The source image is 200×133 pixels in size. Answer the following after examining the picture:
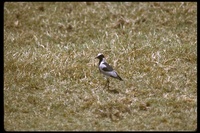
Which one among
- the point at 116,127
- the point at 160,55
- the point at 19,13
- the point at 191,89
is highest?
the point at 19,13

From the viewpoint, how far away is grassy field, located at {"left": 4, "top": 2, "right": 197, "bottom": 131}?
7.52 meters

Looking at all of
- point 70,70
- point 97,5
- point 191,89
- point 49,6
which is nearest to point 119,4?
point 97,5

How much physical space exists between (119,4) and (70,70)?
480 centimetres

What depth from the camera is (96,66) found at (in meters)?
9.62

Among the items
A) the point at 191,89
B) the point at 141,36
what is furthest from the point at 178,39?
the point at 191,89

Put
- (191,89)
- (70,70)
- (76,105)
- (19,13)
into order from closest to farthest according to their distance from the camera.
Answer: (76,105) → (191,89) → (70,70) → (19,13)

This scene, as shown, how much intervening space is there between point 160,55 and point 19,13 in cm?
533

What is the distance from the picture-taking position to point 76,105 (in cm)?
795

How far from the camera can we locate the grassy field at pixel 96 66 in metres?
7.52

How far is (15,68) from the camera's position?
9383mm

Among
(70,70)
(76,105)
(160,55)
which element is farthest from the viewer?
(160,55)

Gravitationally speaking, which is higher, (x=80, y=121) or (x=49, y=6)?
(x=49, y=6)

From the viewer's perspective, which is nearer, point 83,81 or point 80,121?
point 80,121

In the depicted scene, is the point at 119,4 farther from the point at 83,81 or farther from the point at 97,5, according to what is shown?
the point at 83,81
